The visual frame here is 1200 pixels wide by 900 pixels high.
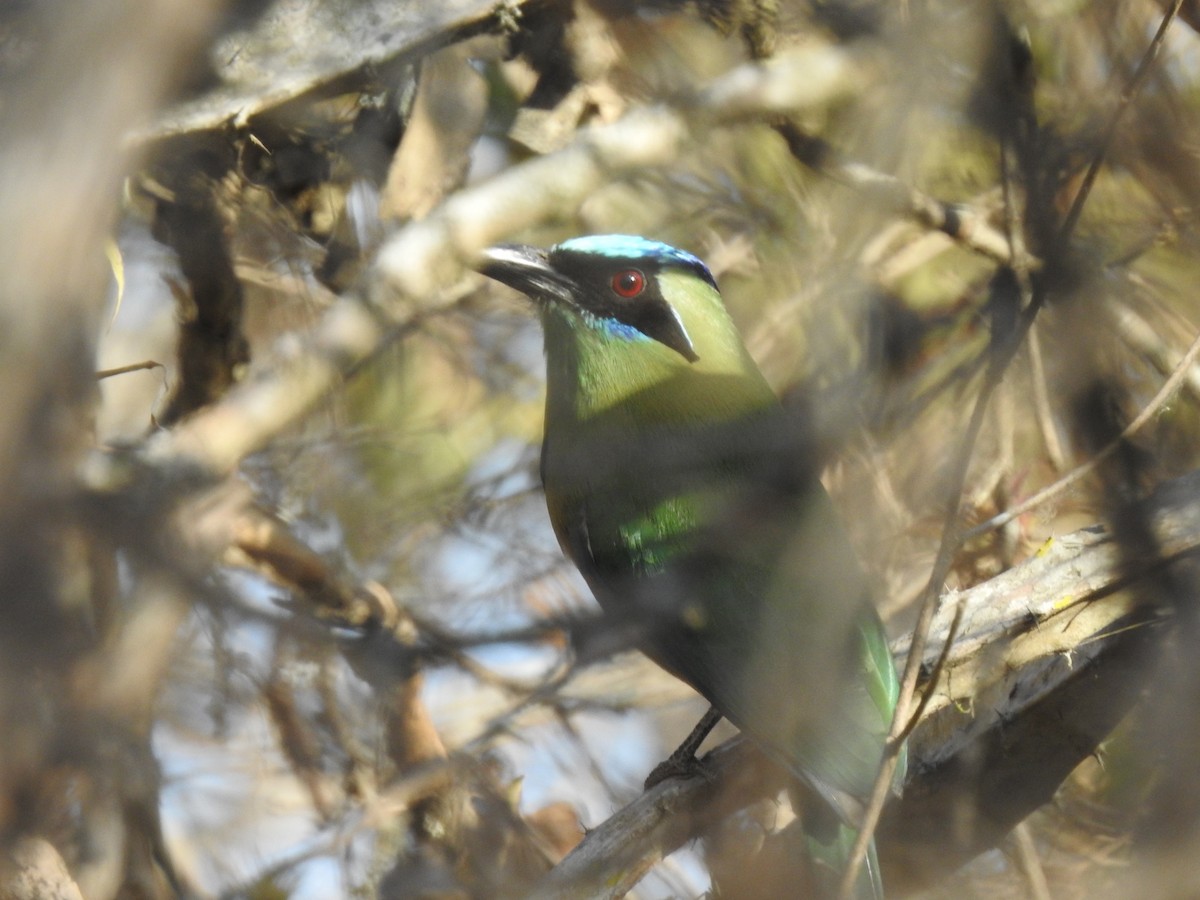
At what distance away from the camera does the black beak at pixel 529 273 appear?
12.4ft

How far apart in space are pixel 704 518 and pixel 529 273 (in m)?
1.01

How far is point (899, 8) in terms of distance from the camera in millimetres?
2852

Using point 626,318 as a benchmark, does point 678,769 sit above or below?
below

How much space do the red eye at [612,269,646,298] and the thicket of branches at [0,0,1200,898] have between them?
0.90ft

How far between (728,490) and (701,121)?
1.16 metres

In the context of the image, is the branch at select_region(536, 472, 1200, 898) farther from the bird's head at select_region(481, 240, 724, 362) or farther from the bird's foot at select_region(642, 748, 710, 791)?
the bird's head at select_region(481, 240, 724, 362)

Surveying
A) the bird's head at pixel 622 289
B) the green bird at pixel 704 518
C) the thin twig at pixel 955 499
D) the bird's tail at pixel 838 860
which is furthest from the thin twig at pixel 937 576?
the bird's head at pixel 622 289

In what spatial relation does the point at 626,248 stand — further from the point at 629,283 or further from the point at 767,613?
the point at 767,613

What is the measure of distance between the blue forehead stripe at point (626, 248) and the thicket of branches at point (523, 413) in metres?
0.17

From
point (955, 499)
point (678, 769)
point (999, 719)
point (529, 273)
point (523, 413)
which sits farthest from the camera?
point (523, 413)

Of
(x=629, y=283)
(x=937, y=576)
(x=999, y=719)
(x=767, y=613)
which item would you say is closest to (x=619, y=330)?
(x=629, y=283)

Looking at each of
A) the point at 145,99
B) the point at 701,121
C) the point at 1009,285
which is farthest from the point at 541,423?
the point at 145,99

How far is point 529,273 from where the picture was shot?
12.6ft

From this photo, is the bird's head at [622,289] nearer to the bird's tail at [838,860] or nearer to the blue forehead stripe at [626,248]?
the blue forehead stripe at [626,248]
